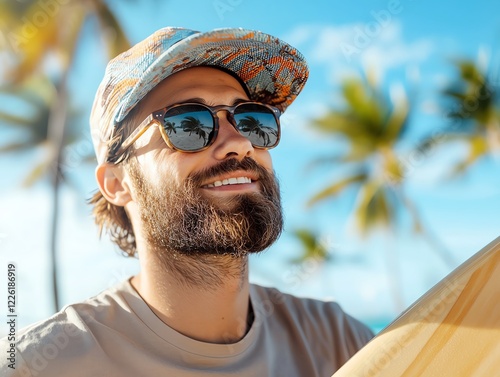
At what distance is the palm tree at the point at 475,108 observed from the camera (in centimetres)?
2078

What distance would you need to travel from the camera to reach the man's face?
195 centimetres

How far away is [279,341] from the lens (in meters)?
2.11

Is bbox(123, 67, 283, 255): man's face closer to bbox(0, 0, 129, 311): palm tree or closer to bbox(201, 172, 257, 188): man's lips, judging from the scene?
bbox(201, 172, 257, 188): man's lips

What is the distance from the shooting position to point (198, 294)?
201cm

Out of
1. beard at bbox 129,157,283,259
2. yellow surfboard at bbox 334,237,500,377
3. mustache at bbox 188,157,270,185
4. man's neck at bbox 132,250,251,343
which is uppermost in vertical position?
mustache at bbox 188,157,270,185

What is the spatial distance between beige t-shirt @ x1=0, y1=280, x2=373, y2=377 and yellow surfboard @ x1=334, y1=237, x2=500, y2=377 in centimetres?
53

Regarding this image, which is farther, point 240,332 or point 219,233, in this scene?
point 240,332

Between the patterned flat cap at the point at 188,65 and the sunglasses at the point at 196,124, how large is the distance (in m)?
0.10

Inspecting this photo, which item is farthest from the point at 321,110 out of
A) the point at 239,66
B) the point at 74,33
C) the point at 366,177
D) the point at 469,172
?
the point at 239,66

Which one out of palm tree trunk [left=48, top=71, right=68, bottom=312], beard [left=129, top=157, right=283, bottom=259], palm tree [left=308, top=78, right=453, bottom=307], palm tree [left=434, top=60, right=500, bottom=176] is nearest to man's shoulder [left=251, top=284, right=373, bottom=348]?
beard [left=129, top=157, right=283, bottom=259]

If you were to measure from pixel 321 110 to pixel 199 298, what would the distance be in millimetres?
20415

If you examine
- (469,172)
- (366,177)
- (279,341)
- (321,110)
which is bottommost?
(279,341)

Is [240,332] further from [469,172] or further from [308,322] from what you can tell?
[469,172]

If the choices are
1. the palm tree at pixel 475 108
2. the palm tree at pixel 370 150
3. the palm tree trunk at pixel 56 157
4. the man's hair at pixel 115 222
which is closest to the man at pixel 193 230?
the man's hair at pixel 115 222
